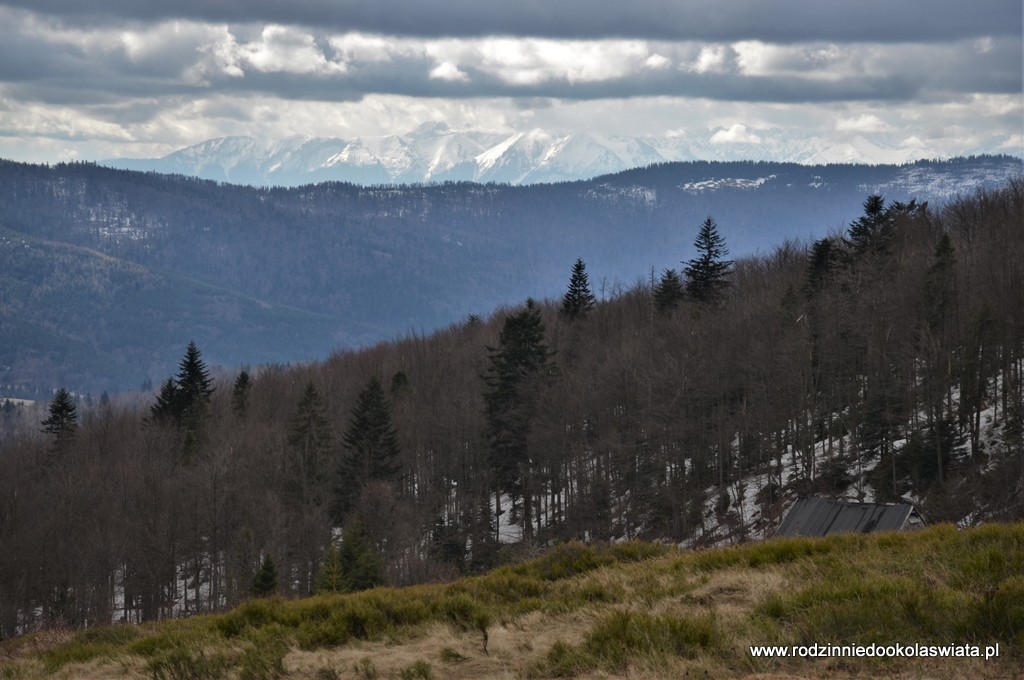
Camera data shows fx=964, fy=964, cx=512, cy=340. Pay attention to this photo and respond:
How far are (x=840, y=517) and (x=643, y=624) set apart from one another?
62.8ft

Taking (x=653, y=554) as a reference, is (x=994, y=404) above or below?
below

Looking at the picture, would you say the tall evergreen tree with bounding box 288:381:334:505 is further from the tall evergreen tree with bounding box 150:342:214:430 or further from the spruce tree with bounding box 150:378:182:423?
the spruce tree with bounding box 150:378:182:423

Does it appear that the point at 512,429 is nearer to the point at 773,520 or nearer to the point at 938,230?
the point at 773,520

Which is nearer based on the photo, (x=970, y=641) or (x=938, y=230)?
(x=970, y=641)

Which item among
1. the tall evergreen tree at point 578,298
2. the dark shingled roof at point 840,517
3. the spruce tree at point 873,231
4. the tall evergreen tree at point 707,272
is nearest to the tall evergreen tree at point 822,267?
the spruce tree at point 873,231

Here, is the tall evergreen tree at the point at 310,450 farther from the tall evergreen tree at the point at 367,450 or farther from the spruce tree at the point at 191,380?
the spruce tree at the point at 191,380

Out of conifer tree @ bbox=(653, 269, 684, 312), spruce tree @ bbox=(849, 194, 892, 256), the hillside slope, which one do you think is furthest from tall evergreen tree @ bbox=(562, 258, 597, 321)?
the hillside slope

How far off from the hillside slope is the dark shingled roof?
1283 cm

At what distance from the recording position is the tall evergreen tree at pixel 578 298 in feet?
344

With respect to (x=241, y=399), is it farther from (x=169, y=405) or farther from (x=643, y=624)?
(x=643, y=624)

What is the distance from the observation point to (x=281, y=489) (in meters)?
78.3

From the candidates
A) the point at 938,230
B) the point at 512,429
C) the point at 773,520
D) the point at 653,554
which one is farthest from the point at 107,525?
the point at 938,230

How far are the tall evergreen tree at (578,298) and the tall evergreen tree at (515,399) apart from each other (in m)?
23.4

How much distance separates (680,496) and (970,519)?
2087 centimetres
